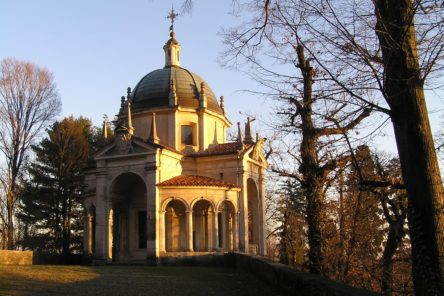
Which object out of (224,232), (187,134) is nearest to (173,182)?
(224,232)

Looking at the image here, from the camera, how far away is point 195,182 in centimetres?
2873

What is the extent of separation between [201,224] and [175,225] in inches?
65.8

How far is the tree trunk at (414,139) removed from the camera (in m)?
5.97

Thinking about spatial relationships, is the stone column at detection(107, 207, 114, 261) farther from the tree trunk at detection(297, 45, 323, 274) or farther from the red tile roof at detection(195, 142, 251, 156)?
the tree trunk at detection(297, 45, 323, 274)

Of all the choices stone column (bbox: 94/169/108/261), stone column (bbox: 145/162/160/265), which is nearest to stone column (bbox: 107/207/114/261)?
stone column (bbox: 94/169/108/261)

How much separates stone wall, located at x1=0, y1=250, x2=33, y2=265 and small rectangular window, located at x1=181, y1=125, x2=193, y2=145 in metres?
12.7

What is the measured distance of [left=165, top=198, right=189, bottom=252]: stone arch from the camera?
1177 inches

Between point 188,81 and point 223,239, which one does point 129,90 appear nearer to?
point 188,81

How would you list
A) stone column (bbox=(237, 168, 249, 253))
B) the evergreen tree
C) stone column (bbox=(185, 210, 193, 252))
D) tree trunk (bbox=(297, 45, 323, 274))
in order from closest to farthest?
tree trunk (bbox=(297, 45, 323, 274)), stone column (bbox=(185, 210, 193, 252)), stone column (bbox=(237, 168, 249, 253)), the evergreen tree

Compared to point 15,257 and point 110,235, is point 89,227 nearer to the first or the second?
point 110,235

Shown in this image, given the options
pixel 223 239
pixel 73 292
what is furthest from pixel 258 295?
pixel 223 239

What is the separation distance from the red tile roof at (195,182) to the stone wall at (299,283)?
36.4 feet

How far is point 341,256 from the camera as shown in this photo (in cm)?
1299

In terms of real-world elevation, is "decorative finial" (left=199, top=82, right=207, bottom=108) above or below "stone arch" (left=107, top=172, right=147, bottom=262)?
above
